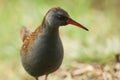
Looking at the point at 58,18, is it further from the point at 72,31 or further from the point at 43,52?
the point at 72,31

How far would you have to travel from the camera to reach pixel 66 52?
9.87 meters

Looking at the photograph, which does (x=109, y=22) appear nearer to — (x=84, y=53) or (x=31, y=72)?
(x=84, y=53)

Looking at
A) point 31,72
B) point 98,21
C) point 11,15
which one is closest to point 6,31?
point 11,15

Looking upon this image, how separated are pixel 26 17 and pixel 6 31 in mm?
525

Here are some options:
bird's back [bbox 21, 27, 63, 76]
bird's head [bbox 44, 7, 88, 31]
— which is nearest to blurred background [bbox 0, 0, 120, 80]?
bird's back [bbox 21, 27, 63, 76]

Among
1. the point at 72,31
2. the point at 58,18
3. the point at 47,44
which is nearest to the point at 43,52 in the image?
the point at 47,44

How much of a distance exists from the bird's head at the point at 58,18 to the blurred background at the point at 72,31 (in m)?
1.64

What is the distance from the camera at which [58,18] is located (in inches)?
297

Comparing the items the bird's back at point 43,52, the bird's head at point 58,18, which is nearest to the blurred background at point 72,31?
the bird's back at point 43,52

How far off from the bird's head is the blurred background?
1639 mm

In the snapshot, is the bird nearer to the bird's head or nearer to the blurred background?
the bird's head

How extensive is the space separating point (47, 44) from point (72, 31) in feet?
8.94

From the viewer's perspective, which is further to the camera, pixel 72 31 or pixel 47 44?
pixel 72 31

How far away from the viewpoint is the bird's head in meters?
7.52
